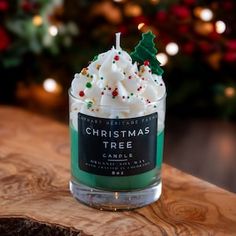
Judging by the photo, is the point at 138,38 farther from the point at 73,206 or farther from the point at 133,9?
the point at 73,206

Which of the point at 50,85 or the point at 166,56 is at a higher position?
the point at 166,56

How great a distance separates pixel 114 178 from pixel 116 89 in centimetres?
16

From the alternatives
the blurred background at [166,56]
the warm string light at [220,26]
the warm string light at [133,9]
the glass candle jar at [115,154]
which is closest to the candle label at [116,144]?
the glass candle jar at [115,154]

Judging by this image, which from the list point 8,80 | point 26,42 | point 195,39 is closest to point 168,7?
point 195,39

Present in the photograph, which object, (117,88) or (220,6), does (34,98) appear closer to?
(220,6)

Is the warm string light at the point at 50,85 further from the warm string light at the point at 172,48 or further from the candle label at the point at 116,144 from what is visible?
the candle label at the point at 116,144

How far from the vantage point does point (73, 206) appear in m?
1.15

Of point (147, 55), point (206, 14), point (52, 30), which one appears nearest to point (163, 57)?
point (206, 14)

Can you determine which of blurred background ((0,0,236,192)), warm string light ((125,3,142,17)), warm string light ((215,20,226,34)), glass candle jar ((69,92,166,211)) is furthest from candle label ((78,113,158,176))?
warm string light ((125,3,142,17))

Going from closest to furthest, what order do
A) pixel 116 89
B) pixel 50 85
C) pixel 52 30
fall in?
1. pixel 116 89
2. pixel 52 30
3. pixel 50 85

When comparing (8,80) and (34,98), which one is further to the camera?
(34,98)

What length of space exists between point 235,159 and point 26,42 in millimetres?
773

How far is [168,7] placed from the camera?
6.79 ft

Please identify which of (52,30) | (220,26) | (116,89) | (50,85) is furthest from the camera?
(50,85)
